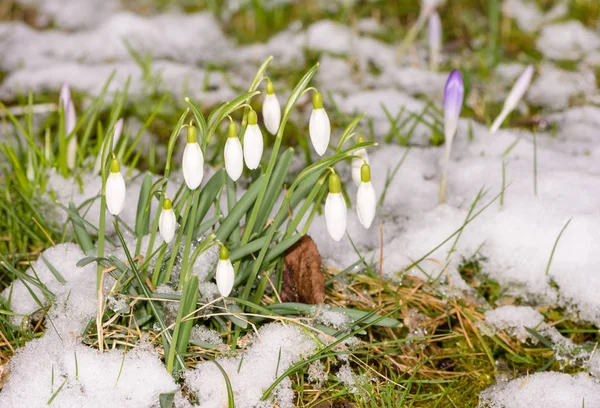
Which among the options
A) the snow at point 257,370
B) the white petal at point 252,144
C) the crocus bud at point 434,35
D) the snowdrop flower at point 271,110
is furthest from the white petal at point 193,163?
the crocus bud at point 434,35

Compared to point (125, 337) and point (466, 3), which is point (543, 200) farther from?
point (466, 3)

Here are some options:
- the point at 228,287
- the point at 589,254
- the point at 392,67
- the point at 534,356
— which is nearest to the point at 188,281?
the point at 228,287

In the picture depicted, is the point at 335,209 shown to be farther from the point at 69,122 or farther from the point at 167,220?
the point at 69,122

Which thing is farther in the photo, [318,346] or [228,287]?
[318,346]

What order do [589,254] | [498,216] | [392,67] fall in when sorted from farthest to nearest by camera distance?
[392,67] → [498,216] → [589,254]

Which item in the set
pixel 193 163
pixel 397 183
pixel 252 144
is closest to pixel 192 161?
pixel 193 163

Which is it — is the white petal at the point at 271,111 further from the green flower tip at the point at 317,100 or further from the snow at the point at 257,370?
the snow at the point at 257,370
